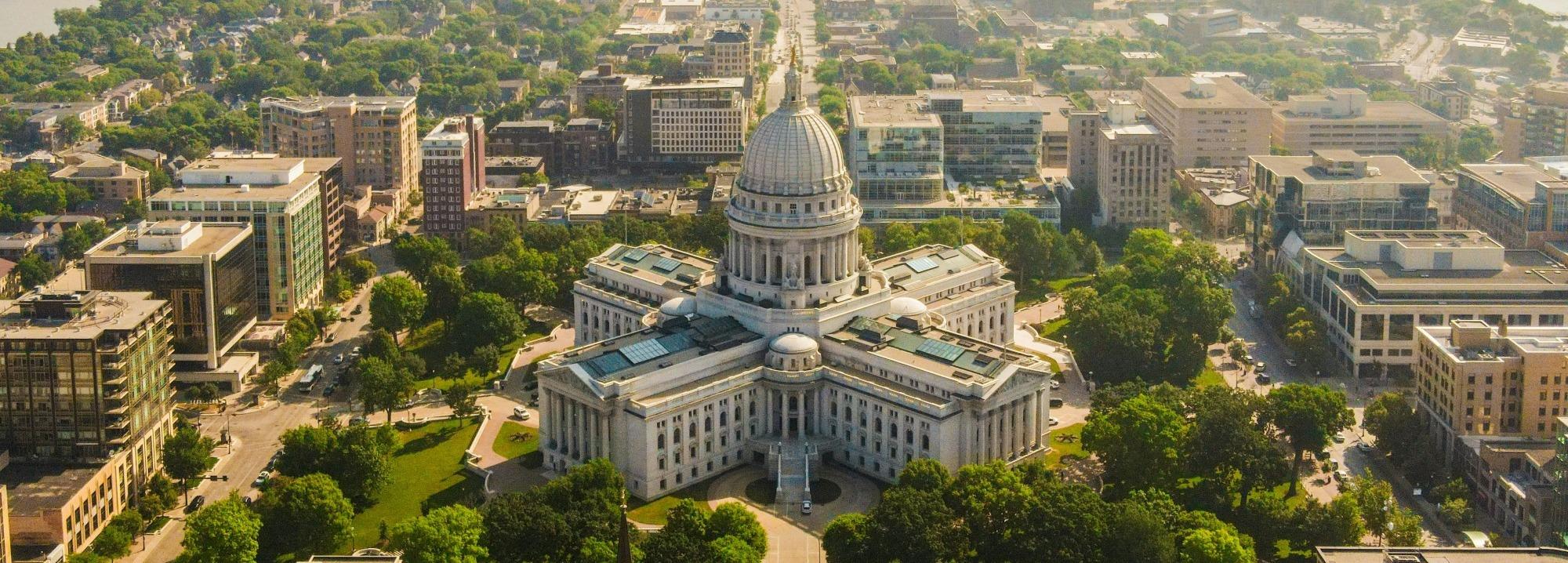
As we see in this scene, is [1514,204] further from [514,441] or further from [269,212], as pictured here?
[269,212]

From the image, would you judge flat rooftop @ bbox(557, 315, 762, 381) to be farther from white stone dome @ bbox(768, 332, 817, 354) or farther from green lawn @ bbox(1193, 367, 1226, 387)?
green lawn @ bbox(1193, 367, 1226, 387)

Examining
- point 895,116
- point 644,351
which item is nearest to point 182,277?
point 644,351

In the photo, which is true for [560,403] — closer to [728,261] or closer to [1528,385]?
[728,261]

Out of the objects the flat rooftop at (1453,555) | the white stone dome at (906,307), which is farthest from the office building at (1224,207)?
the flat rooftop at (1453,555)

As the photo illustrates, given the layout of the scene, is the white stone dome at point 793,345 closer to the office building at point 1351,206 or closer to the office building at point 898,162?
the office building at point 1351,206

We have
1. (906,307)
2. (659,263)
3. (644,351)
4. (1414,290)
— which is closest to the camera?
(644,351)

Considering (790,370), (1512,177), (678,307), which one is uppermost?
(1512,177)
